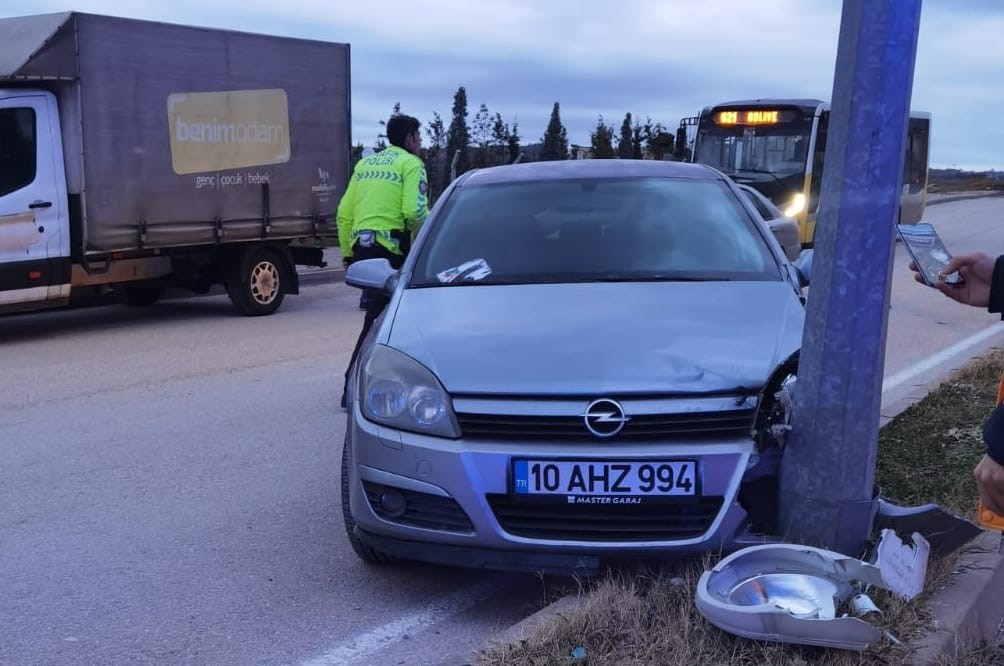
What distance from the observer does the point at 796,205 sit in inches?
748

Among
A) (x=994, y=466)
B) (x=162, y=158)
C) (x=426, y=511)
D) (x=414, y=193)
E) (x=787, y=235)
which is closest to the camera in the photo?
(x=994, y=466)

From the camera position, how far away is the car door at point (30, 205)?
32.8 ft

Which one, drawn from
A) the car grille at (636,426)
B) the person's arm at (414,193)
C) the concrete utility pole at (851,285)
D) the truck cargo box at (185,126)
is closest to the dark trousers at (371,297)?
the person's arm at (414,193)

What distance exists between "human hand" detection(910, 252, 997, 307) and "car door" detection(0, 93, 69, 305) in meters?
8.81

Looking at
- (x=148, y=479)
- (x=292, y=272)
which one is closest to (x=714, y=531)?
(x=148, y=479)

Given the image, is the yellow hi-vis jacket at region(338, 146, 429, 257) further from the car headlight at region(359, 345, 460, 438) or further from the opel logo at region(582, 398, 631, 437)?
the opel logo at region(582, 398, 631, 437)

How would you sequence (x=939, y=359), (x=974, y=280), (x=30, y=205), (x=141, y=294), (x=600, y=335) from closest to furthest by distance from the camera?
(x=974, y=280) → (x=600, y=335) → (x=939, y=359) → (x=30, y=205) → (x=141, y=294)

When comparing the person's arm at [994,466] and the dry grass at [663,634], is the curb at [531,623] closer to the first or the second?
the dry grass at [663,634]

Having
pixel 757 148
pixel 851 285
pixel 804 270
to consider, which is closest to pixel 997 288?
pixel 851 285

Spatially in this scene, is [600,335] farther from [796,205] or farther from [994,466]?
[796,205]

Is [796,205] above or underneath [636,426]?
underneath

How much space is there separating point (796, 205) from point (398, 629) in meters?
16.3

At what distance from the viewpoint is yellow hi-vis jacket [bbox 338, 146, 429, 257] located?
7.13 m

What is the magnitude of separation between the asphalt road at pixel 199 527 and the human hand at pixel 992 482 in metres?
1.55
